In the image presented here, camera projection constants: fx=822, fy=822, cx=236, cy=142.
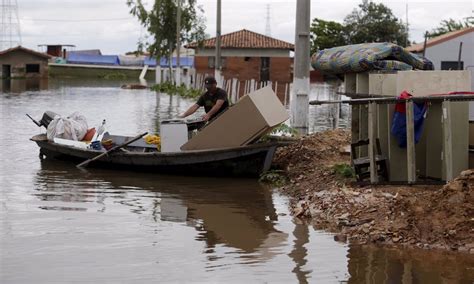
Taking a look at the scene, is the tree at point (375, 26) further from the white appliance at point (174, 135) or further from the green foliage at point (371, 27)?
the white appliance at point (174, 135)

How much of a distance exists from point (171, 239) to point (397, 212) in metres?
2.71

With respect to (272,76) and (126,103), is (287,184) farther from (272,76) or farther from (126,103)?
(272,76)

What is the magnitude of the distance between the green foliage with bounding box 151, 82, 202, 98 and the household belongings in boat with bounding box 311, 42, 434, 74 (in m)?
30.0

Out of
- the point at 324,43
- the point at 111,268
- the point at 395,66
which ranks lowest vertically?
the point at 111,268

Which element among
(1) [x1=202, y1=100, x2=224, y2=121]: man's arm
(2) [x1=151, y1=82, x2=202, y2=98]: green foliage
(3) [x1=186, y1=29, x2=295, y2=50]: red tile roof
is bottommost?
(1) [x1=202, y1=100, x2=224, y2=121]: man's arm

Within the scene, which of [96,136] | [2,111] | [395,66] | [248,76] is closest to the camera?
[395,66]

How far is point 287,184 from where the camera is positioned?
13.5 m

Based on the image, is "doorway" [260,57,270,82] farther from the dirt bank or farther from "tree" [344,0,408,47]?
the dirt bank

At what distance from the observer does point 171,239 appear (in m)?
9.80

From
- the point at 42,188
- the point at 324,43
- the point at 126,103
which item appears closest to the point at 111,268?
the point at 42,188

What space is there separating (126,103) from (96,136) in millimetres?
22869

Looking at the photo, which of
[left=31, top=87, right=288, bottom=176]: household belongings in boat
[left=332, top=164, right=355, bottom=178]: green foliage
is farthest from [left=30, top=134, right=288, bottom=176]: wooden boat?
[left=332, top=164, right=355, bottom=178]: green foliage

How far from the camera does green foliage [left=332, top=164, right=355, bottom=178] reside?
1219 centimetres

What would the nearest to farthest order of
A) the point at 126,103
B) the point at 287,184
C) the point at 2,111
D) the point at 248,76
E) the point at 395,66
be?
the point at 395,66, the point at 287,184, the point at 2,111, the point at 126,103, the point at 248,76
